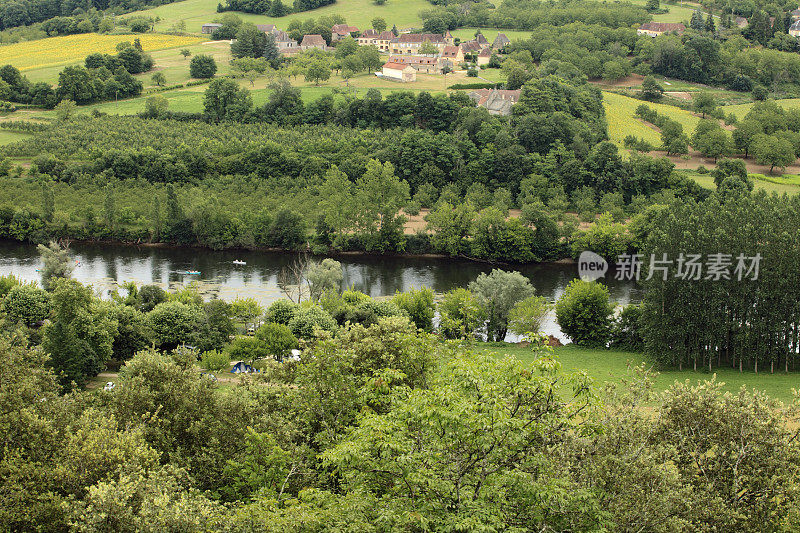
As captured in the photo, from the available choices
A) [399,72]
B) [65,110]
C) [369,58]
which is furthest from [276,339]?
[369,58]

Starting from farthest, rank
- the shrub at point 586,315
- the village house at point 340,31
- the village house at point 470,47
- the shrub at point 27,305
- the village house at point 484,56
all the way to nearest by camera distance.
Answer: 1. the village house at point 340,31
2. the village house at point 470,47
3. the village house at point 484,56
4. the shrub at point 586,315
5. the shrub at point 27,305

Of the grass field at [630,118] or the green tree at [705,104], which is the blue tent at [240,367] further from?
the green tree at [705,104]

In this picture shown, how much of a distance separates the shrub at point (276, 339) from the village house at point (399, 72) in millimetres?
63051

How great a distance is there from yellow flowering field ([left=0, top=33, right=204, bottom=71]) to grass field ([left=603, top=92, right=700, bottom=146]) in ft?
206

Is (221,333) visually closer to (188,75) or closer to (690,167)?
(690,167)

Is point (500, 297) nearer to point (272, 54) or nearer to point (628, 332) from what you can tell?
point (628, 332)

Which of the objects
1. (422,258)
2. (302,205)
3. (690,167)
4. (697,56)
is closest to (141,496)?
(422,258)

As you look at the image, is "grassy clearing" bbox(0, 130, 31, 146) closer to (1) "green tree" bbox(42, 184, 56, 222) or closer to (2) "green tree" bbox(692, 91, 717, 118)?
(1) "green tree" bbox(42, 184, 56, 222)

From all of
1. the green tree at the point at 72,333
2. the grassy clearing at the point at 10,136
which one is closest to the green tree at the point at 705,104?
the grassy clearing at the point at 10,136

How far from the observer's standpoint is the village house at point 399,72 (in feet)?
329

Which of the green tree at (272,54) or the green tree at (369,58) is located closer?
the green tree at (369,58)

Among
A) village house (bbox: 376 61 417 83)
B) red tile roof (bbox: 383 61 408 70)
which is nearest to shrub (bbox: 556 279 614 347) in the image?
village house (bbox: 376 61 417 83)

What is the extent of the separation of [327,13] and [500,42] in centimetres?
3217

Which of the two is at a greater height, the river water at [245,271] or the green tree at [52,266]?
the green tree at [52,266]
